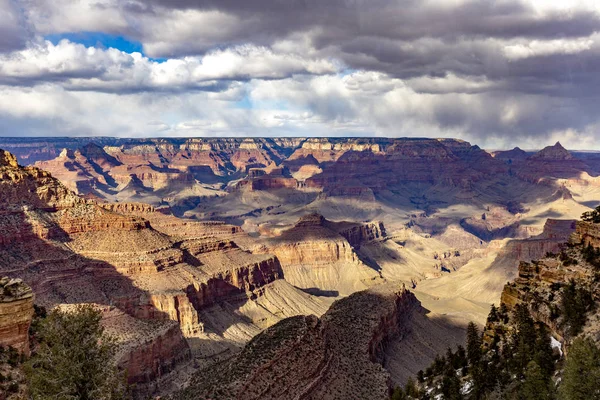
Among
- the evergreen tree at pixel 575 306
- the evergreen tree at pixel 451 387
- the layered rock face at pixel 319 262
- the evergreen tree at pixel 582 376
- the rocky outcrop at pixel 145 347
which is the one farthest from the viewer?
the layered rock face at pixel 319 262

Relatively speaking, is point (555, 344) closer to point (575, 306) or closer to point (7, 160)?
point (575, 306)

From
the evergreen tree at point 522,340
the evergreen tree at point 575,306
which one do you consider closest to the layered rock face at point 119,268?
the evergreen tree at point 522,340

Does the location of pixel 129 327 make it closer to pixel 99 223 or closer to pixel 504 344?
pixel 99 223

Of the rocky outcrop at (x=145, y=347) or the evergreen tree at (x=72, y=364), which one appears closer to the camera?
the evergreen tree at (x=72, y=364)

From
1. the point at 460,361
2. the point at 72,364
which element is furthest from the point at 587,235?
the point at 72,364

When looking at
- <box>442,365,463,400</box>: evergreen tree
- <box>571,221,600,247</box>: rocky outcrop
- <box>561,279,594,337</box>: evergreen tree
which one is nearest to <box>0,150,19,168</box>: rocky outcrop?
<box>442,365,463,400</box>: evergreen tree

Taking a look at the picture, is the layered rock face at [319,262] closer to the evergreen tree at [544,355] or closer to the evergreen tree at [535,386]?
the evergreen tree at [544,355]

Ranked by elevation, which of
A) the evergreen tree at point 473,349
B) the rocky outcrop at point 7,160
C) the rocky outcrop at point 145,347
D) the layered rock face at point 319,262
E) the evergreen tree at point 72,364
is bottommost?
the layered rock face at point 319,262
